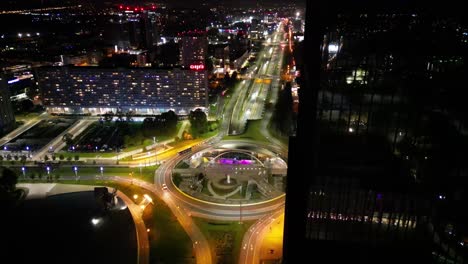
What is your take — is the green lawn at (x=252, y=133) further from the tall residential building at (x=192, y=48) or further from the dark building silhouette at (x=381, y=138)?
the tall residential building at (x=192, y=48)

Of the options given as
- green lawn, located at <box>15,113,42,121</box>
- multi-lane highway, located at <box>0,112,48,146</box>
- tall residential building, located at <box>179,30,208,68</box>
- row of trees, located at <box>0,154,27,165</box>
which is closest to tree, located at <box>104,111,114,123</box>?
multi-lane highway, located at <box>0,112,48,146</box>

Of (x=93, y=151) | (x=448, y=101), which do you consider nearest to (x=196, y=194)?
(x=93, y=151)

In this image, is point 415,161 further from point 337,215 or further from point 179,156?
point 179,156

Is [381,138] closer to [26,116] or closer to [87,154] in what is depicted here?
[87,154]

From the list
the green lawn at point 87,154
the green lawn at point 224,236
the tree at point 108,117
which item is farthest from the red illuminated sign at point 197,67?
the green lawn at point 224,236

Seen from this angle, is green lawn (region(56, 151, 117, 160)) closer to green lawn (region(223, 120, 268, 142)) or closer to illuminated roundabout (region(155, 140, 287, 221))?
illuminated roundabout (region(155, 140, 287, 221))

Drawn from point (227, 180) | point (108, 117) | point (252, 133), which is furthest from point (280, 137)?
point (108, 117)
